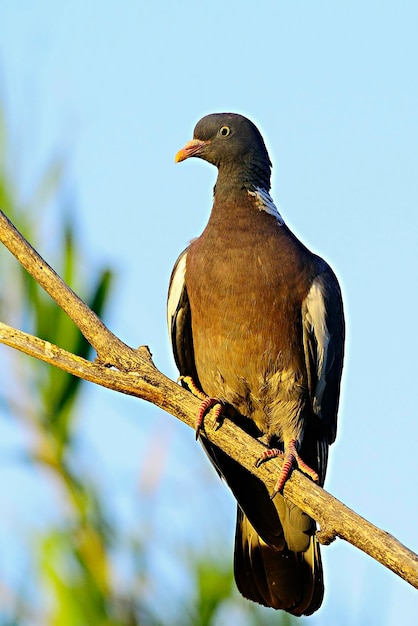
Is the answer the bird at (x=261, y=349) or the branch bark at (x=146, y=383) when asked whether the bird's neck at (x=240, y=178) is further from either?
the branch bark at (x=146, y=383)

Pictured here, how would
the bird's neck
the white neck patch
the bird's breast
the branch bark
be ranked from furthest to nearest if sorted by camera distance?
1. the bird's neck
2. the white neck patch
3. the bird's breast
4. the branch bark

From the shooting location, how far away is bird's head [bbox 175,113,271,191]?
14.4ft

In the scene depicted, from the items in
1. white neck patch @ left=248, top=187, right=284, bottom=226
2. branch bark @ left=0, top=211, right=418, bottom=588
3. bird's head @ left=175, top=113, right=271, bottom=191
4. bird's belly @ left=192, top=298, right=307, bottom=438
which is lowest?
branch bark @ left=0, top=211, right=418, bottom=588

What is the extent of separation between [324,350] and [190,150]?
1149mm

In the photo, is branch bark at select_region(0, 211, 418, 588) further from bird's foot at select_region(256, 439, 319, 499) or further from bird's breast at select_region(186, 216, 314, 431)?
bird's breast at select_region(186, 216, 314, 431)

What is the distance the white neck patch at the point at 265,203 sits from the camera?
13.8 ft

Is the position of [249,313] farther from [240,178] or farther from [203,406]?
[240,178]

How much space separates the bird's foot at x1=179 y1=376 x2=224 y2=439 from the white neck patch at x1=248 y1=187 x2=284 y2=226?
2.63ft

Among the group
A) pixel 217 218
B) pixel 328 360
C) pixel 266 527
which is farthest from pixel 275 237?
pixel 266 527

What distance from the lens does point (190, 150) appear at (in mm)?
4461

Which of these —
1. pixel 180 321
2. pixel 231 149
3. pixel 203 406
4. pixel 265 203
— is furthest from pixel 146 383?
pixel 231 149

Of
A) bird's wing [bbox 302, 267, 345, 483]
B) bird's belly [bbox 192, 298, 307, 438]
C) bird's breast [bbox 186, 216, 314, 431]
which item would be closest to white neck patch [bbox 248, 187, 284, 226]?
bird's breast [bbox 186, 216, 314, 431]

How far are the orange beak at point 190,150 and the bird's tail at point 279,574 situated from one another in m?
1.73

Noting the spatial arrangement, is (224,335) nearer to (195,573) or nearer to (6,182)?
(6,182)
